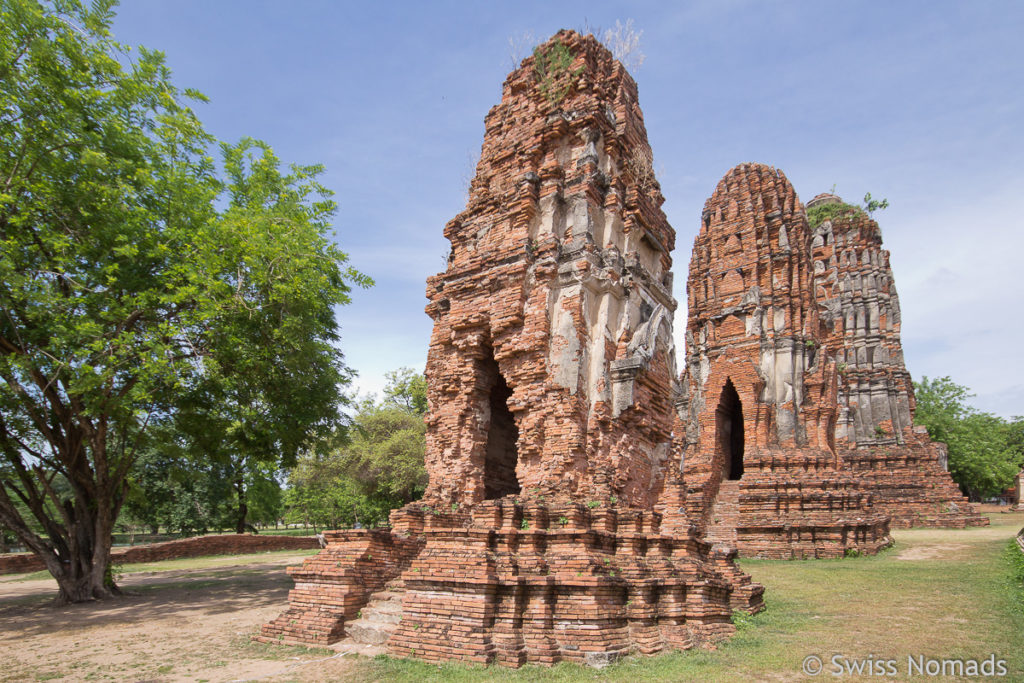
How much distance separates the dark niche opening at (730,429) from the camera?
1817cm

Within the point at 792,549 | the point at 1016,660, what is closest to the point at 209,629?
the point at 1016,660

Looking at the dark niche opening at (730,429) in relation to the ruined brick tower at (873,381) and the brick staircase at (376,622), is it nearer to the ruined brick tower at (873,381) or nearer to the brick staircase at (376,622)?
the ruined brick tower at (873,381)

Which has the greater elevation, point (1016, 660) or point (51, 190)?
point (51, 190)

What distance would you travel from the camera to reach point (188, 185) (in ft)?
38.5

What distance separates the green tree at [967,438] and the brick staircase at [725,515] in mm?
24938

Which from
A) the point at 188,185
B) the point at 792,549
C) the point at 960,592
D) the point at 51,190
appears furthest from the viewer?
the point at 792,549

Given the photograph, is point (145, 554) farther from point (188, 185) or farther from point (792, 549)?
point (792, 549)

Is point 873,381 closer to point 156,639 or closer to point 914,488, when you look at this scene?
point 914,488

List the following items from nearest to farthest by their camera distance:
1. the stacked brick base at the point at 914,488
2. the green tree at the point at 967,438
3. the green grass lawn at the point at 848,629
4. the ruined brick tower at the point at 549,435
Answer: the green grass lawn at the point at 848,629 < the ruined brick tower at the point at 549,435 < the stacked brick base at the point at 914,488 < the green tree at the point at 967,438

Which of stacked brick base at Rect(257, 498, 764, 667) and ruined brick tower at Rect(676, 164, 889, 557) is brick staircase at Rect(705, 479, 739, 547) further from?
stacked brick base at Rect(257, 498, 764, 667)

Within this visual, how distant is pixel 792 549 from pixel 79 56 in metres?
17.7

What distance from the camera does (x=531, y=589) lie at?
6.34 meters

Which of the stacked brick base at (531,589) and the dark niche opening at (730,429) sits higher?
the dark niche opening at (730,429)

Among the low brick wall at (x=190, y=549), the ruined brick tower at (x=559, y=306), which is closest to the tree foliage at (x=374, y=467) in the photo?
the low brick wall at (x=190, y=549)
